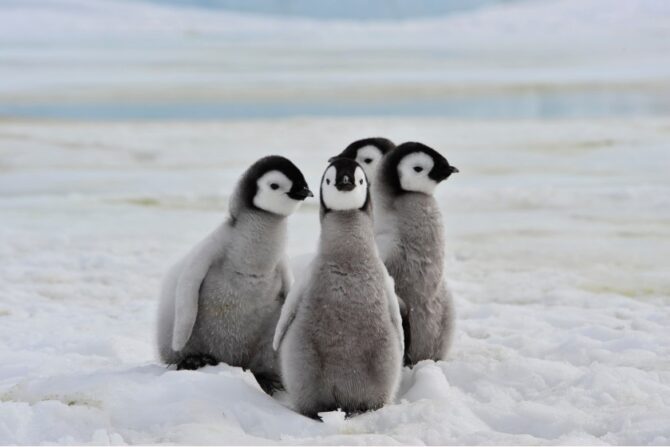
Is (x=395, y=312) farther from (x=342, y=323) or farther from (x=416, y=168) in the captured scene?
(x=416, y=168)

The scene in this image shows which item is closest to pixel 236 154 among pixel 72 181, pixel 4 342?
pixel 72 181

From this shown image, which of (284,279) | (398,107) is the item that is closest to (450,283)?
(284,279)

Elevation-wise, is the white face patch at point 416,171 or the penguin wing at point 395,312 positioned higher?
the white face patch at point 416,171

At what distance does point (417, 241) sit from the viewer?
3.40 metres

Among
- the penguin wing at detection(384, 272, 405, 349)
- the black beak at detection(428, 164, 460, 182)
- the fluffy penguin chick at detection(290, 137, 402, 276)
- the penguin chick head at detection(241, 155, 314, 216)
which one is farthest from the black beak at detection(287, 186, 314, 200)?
the fluffy penguin chick at detection(290, 137, 402, 276)

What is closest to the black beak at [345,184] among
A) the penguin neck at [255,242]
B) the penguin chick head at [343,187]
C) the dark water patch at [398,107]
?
the penguin chick head at [343,187]

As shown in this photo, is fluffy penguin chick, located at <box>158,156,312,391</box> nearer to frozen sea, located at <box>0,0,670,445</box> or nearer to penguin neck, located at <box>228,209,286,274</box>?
penguin neck, located at <box>228,209,286,274</box>

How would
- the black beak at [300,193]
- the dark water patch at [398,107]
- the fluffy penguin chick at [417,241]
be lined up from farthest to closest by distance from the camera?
the dark water patch at [398,107] → the fluffy penguin chick at [417,241] → the black beak at [300,193]

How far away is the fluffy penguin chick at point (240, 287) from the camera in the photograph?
316 cm

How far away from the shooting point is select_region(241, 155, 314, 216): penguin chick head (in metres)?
3.11

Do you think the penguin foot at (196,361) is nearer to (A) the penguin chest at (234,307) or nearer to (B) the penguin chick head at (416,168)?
(A) the penguin chest at (234,307)

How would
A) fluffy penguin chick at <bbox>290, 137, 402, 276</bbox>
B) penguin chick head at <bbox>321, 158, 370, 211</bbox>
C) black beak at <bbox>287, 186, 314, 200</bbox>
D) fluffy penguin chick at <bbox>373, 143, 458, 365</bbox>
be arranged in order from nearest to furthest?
penguin chick head at <bbox>321, 158, 370, 211</bbox>, black beak at <bbox>287, 186, 314, 200</bbox>, fluffy penguin chick at <bbox>373, 143, 458, 365</bbox>, fluffy penguin chick at <bbox>290, 137, 402, 276</bbox>

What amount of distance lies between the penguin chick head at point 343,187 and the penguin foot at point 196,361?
0.66 m

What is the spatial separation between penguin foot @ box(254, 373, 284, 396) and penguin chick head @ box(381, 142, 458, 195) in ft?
2.44
